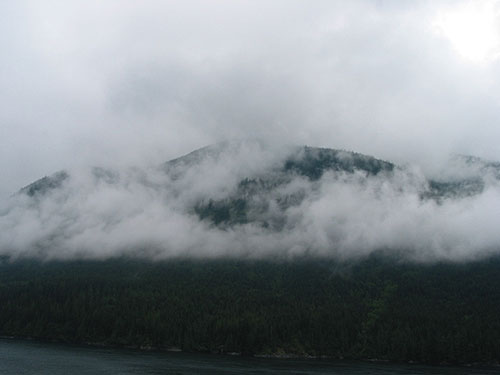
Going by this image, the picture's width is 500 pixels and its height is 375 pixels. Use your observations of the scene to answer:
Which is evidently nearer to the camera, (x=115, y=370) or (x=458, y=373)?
(x=115, y=370)

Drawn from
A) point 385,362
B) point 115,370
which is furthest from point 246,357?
point 115,370

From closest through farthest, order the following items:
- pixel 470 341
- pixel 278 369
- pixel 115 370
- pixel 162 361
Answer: pixel 115 370 → pixel 278 369 → pixel 162 361 → pixel 470 341

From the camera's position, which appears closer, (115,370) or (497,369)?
(115,370)

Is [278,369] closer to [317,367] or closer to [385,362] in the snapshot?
[317,367]

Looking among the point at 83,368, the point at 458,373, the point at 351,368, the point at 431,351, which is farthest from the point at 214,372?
the point at 431,351

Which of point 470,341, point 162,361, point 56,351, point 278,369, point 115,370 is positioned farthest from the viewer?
point 470,341

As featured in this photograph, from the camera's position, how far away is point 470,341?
19662 cm

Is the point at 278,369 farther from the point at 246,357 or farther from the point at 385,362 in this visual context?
the point at 385,362

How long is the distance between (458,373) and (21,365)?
150 meters

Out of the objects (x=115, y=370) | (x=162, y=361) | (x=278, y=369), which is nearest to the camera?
(x=115, y=370)

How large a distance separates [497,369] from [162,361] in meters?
140

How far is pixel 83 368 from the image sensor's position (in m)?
134

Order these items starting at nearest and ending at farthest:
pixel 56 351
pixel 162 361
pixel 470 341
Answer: pixel 162 361 → pixel 56 351 → pixel 470 341

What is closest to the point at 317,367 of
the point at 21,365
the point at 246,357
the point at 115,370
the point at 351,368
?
the point at 351,368
